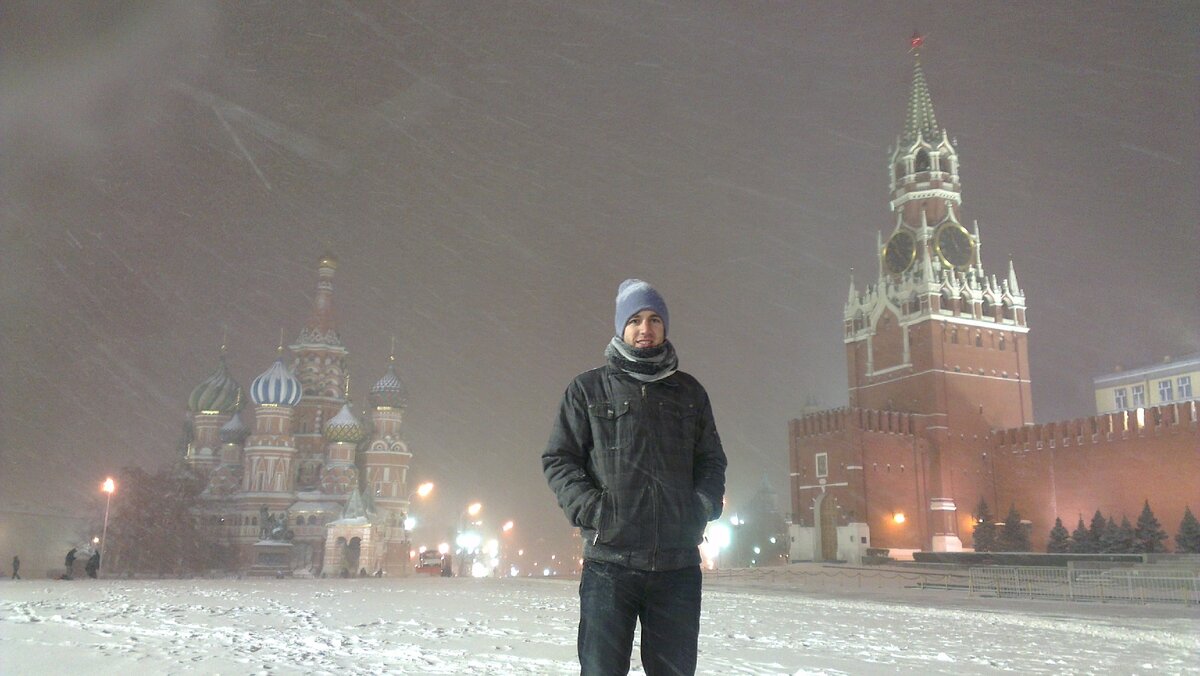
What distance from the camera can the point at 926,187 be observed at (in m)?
56.1

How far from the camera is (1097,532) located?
37.7m

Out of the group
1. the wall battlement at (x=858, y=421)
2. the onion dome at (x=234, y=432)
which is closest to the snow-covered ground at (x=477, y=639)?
the wall battlement at (x=858, y=421)

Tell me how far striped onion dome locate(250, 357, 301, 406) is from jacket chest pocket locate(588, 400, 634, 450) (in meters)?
58.4

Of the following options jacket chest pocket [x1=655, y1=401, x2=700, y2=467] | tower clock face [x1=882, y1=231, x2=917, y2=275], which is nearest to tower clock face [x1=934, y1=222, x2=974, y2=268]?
tower clock face [x1=882, y1=231, x2=917, y2=275]

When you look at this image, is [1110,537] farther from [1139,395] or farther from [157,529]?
[157,529]

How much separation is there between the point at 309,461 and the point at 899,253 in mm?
42582

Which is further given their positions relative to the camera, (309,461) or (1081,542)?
(309,461)

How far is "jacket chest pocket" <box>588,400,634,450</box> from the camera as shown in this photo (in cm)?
368

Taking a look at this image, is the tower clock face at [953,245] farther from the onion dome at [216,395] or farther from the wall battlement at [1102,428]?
the onion dome at [216,395]

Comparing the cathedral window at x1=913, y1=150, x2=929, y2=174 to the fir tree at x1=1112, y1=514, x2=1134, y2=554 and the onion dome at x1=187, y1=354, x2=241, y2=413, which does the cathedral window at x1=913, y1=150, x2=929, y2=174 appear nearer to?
the fir tree at x1=1112, y1=514, x2=1134, y2=554

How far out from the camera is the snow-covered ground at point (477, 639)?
256 inches

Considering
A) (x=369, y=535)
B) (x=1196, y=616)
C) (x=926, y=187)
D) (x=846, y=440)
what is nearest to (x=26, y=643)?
(x=1196, y=616)

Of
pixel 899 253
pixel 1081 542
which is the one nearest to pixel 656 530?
pixel 1081 542

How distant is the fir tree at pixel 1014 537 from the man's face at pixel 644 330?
43.4m
